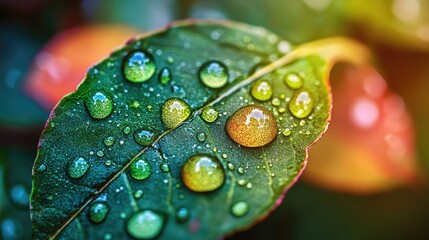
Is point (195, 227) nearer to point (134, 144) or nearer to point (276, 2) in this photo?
point (134, 144)

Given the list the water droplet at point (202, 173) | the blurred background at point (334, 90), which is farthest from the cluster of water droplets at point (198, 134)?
the blurred background at point (334, 90)

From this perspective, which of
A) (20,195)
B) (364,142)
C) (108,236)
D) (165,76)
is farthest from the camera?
(364,142)

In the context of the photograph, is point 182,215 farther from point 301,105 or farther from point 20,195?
point 20,195

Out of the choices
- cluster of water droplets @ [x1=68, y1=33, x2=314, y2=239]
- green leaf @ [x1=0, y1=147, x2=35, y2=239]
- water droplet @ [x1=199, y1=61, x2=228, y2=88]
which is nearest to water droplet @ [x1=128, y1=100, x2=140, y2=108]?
cluster of water droplets @ [x1=68, y1=33, x2=314, y2=239]

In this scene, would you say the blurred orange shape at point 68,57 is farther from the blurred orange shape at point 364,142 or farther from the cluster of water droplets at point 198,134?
the blurred orange shape at point 364,142

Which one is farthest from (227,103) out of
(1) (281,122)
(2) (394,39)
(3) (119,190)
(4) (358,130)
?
(2) (394,39)

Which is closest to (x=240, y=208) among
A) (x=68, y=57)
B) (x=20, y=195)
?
(x=20, y=195)

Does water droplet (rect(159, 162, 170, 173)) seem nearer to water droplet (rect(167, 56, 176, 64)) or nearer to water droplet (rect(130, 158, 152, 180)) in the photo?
water droplet (rect(130, 158, 152, 180))
